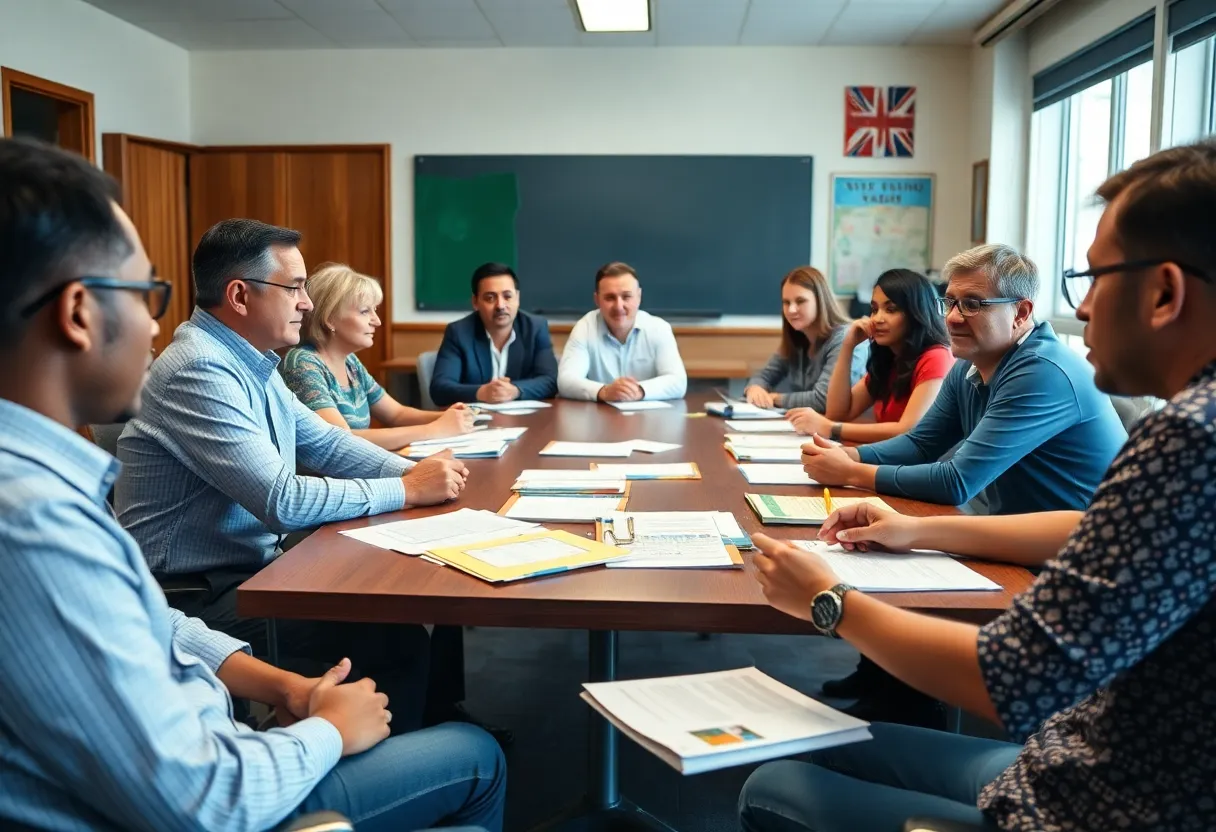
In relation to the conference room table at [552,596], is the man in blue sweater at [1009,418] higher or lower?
higher

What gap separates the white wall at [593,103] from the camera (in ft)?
19.9

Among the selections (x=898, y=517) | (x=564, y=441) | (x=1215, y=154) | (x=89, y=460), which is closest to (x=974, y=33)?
(x=564, y=441)

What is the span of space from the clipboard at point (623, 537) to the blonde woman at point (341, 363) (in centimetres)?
114

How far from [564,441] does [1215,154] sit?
205 cm

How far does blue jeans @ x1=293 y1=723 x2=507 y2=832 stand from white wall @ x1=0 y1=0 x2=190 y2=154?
463cm

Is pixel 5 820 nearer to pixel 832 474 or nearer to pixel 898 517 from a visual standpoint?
A: pixel 898 517

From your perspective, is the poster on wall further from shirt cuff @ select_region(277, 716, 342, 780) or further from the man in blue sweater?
shirt cuff @ select_region(277, 716, 342, 780)

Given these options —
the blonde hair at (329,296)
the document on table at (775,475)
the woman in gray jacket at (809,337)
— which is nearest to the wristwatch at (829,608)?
the document on table at (775,475)

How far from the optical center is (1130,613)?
80cm

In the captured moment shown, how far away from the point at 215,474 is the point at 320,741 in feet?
2.79

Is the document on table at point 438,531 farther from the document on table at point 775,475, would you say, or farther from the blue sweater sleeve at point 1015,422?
the blue sweater sleeve at point 1015,422

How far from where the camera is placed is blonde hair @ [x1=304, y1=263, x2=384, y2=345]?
9.55ft

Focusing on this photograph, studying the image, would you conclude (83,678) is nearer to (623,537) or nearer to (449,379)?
(623,537)

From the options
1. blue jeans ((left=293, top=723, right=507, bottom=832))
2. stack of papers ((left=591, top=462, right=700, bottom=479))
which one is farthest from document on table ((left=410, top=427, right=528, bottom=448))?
blue jeans ((left=293, top=723, right=507, bottom=832))
